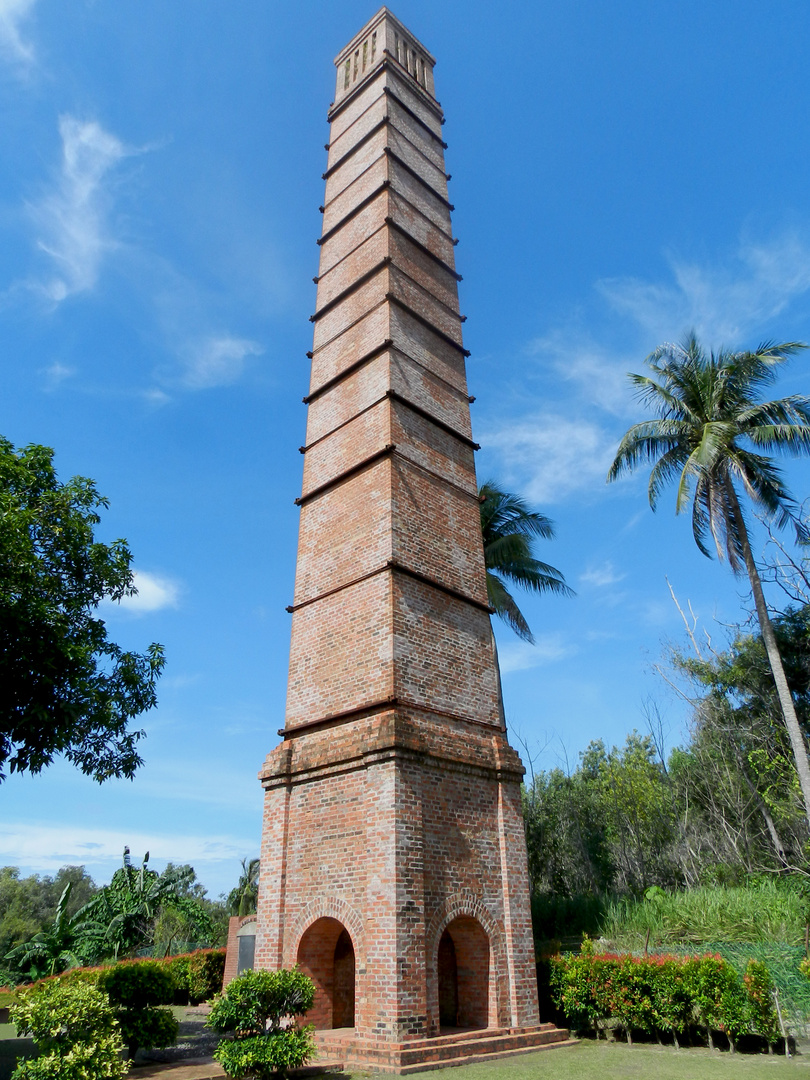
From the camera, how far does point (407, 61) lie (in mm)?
20250

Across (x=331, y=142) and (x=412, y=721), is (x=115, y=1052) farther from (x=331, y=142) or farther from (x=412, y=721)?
(x=331, y=142)

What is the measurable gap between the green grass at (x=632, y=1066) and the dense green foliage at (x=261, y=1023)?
1.62 metres

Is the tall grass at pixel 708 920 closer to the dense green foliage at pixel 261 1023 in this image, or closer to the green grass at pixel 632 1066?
the green grass at pixel 632 1066

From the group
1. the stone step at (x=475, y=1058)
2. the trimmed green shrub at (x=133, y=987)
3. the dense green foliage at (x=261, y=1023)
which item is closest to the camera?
the dense green foliage at (x=261, y=1023)

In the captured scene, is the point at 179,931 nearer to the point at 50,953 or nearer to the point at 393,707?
the point at 50,953

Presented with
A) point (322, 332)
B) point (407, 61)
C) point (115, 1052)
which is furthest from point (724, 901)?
point (407, 61)

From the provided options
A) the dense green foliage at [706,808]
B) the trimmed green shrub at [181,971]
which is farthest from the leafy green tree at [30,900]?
the dense green foliage at [706,808]

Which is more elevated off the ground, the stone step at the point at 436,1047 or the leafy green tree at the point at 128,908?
the leafy green tree at the point at 128,908

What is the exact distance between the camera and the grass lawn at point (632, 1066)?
6.79 m

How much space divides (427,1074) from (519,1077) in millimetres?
928

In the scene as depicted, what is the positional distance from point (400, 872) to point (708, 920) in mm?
6976

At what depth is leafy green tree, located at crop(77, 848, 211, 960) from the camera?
20359mm

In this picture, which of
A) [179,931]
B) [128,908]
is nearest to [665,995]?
[128,908]

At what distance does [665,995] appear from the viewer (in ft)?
28.6
